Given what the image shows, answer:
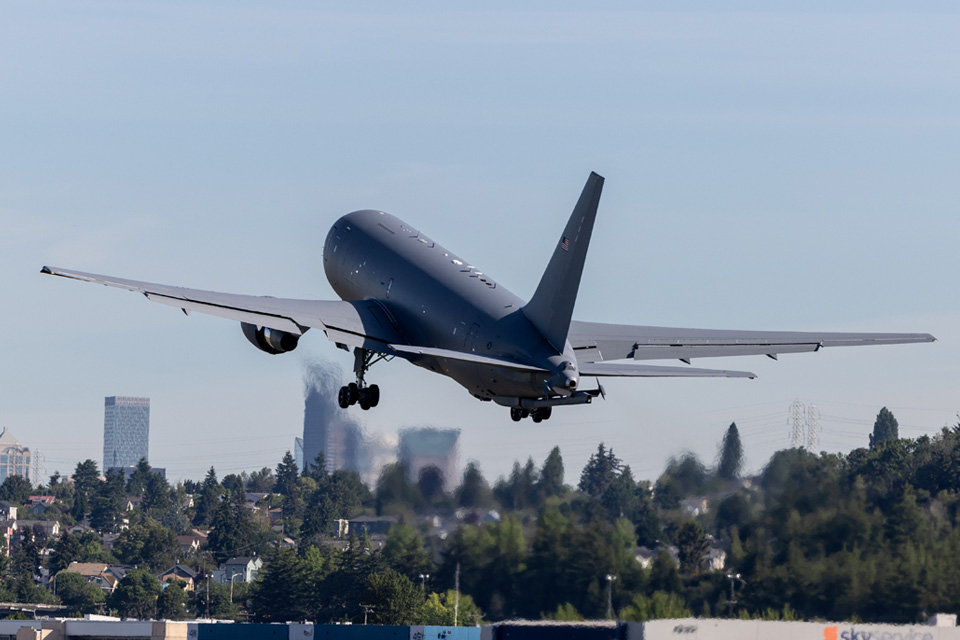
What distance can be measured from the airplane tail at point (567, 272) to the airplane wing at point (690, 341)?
6.30 m

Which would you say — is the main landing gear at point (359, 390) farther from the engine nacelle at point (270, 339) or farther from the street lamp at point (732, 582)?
the street lamp at point (732, 582)

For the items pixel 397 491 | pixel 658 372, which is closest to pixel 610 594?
pixel 397 491

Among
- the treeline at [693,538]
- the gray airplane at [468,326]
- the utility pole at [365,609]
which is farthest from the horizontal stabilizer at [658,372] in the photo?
the utility pole at [365,609]

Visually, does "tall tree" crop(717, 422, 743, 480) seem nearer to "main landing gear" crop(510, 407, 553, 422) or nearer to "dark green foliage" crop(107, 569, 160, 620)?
"main landing gear" crop(510, 407, 553, 422)

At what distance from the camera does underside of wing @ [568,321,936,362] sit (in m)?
59.2

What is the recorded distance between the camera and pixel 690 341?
6034 centimetres

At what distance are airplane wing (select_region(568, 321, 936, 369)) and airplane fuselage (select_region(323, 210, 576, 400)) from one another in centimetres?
424

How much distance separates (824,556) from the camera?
74.1m

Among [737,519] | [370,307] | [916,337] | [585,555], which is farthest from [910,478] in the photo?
[370,307]

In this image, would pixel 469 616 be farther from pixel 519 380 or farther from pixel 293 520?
pixel 293 520

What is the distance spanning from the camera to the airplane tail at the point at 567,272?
52.4 metres

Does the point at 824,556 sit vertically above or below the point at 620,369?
below

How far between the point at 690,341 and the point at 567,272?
9365mm

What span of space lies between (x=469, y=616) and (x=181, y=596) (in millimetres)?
111811
